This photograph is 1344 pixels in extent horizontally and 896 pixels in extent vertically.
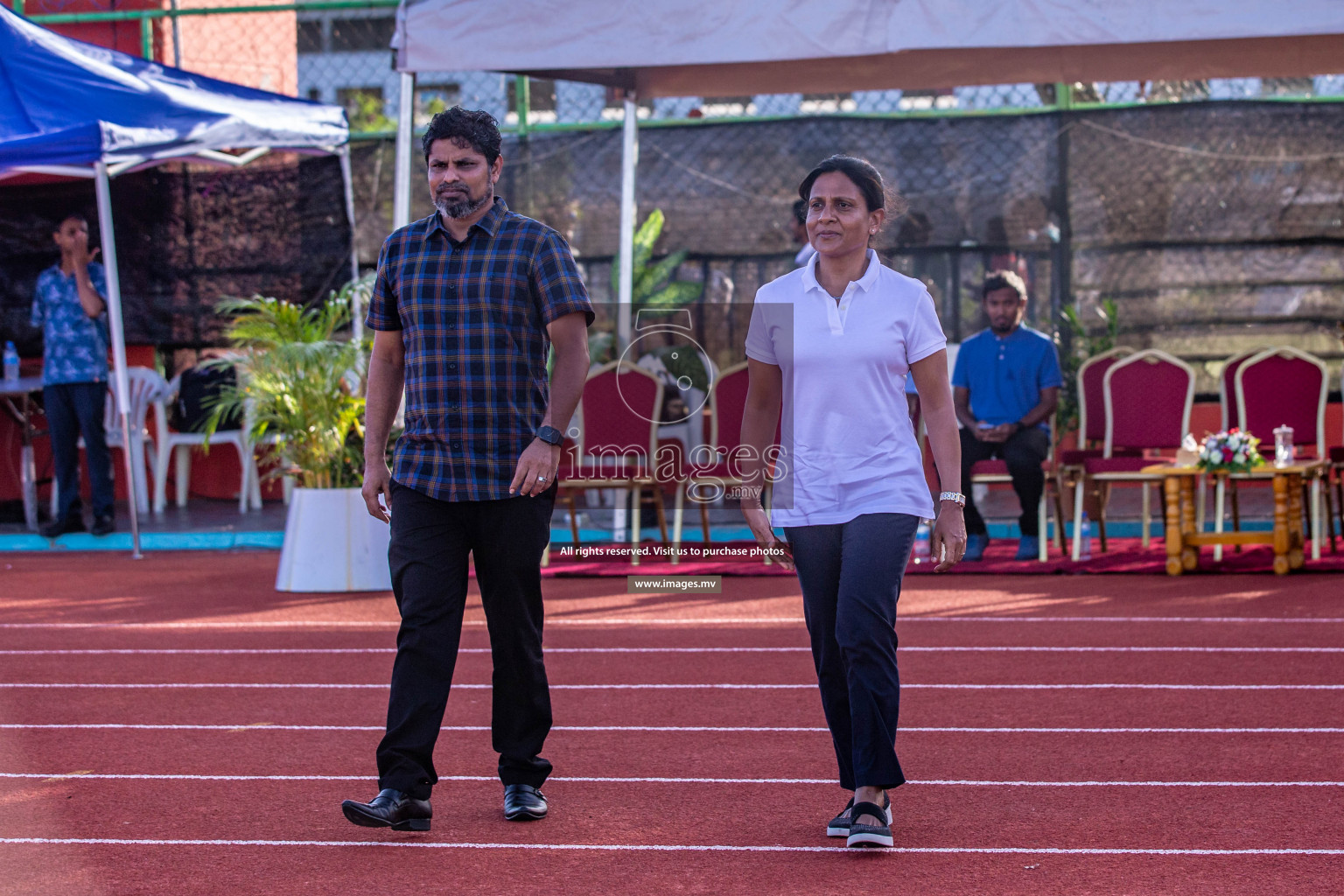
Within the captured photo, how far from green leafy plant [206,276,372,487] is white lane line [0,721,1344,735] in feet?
11.0

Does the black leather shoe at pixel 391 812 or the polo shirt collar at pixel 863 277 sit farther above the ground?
the polo shirt collar at pixel 863 277

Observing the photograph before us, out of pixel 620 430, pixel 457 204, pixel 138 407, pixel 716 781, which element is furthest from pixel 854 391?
pixel 138 407

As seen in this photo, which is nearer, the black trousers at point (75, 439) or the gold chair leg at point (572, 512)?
the gold chair leg at point (572, 512)

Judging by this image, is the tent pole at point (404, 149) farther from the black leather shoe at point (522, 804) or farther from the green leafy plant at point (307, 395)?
the black leather shoe at point (522, 804)

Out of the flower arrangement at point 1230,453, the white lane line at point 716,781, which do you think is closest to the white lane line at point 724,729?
the white lane line at point 716,781

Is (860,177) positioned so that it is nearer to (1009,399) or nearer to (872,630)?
(872,630)

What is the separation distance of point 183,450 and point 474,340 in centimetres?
964

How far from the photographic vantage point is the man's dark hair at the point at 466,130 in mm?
4086

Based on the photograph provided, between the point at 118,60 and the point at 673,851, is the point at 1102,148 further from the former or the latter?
the point at 673,851

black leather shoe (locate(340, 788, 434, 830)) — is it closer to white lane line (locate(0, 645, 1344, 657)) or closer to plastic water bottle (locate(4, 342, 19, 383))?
white lane line (locate(0, 645, 1344, 657))

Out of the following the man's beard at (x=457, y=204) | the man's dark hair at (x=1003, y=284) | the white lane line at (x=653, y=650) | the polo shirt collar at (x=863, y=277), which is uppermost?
the man's dark hair at (x=1003, y=284)

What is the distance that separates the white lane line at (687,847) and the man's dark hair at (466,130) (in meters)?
1.75

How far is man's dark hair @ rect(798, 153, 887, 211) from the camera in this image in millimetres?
Answer: 4027

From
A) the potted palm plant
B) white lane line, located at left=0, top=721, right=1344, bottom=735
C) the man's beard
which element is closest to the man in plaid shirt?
the man's beard
